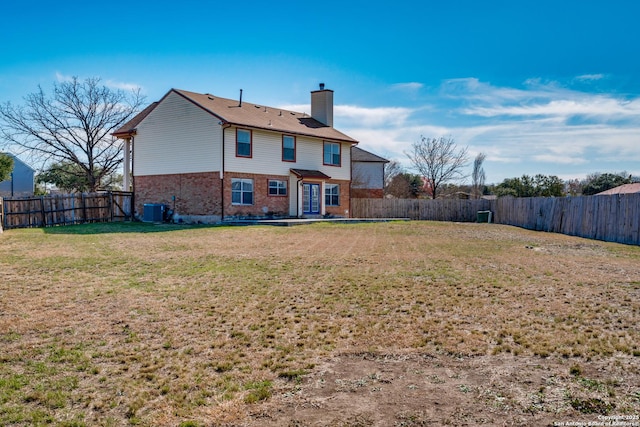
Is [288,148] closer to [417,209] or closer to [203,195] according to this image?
[203,195]

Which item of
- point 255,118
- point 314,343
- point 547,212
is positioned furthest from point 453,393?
point 255,118

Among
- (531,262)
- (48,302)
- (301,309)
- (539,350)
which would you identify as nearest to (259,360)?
(301,309)

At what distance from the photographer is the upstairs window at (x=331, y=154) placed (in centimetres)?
2964

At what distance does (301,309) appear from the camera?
6656 millimetres

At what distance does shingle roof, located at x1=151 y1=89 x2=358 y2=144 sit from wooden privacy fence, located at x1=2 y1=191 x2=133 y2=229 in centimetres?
667

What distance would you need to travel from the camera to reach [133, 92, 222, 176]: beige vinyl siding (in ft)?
79.0

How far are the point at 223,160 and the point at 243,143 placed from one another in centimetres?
159

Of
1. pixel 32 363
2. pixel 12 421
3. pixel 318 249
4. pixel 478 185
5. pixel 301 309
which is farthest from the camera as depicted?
pixel 478 185

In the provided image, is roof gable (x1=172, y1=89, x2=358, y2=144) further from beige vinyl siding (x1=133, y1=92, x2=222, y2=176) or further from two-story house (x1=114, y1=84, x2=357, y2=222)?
beige vinyl siding (x1=133, y1=92, x2=222, y2=176)

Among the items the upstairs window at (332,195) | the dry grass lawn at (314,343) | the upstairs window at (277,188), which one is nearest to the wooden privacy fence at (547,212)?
the upstairs window at (332,195)

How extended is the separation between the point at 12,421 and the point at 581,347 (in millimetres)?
5136

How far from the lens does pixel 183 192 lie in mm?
25016

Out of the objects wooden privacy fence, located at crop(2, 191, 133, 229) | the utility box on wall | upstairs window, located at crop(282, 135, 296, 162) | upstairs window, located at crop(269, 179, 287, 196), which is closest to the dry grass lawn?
wooden privacy fence, located at crop(2, 191, 133, 229)

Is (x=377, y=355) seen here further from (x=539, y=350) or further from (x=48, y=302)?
(x=48, y=302)
